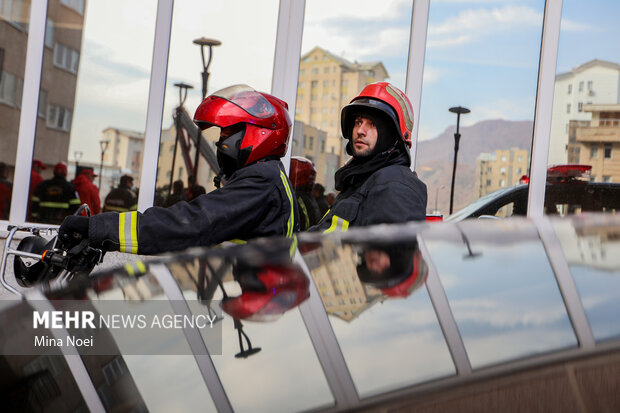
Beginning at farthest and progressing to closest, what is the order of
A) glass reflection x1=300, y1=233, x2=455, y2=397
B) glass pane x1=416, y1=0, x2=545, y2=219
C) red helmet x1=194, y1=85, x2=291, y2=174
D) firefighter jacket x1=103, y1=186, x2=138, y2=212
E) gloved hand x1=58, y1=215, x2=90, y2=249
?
firefighter jacket x1=103, y1=186, x2=138, y2=212 → glass pane x1=416, y1=0, x2=545, y2=219 → red helmet x1=194, y1=85, x2=291, y2=174 → gloved hand x1=58, y1=215, x2=90, y2=249 → glass reflection x1=300, y1=233, x2=455, y2=397

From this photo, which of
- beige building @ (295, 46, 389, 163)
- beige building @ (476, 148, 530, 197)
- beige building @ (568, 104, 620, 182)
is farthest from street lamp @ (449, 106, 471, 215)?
beige building @ (568, 104, 620, 182)

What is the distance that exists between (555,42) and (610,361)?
445 cm

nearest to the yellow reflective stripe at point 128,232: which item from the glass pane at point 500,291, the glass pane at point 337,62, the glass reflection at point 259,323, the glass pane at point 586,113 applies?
the glass reflection at point 259,323

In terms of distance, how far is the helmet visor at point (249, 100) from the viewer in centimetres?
265

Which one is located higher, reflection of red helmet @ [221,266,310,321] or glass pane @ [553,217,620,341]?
glass pane @ [553,217,620,341]

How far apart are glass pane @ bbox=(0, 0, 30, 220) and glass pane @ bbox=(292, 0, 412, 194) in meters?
2.20

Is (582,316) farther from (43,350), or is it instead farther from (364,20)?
(364,20)

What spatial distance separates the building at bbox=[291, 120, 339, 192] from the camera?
4961 millimetres

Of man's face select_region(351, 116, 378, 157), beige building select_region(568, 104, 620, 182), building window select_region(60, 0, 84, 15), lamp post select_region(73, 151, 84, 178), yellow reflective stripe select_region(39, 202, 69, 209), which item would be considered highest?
building window select_region(60, 0, 84, 15)

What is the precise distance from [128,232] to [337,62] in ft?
10.6

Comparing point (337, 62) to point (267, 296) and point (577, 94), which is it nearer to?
point (577, 94)

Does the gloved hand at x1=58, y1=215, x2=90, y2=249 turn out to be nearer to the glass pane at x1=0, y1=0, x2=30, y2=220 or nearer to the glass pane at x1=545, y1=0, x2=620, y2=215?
the glass pane at x1=0, y1=0, x2=30, y2=220

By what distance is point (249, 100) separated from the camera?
2.68 metres

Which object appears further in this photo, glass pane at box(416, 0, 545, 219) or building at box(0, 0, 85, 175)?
building at box(0, 0, 85, 175)
